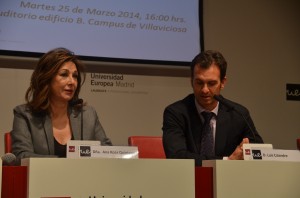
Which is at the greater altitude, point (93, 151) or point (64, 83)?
point (64, 83)

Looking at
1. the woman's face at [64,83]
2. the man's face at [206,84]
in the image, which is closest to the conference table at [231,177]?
the man's face at [206,84]

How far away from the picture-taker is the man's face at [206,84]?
9.86 ft

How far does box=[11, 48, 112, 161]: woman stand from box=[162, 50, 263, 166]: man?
487mm

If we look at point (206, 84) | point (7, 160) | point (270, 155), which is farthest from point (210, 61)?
point (7, 160)

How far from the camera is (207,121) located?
3.03 m

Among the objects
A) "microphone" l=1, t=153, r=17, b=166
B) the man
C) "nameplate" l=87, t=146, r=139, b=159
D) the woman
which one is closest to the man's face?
the man

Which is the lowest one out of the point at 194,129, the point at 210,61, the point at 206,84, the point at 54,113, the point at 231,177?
the point at 231,177

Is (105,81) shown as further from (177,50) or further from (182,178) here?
(182,178)

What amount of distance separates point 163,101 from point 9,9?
1482 millimetres

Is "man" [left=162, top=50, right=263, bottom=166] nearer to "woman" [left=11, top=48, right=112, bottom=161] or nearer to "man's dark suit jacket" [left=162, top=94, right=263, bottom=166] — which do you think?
"man's dark suit jacket" [left=162, top=94, right=263, bottom=166]

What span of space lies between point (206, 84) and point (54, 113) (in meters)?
0.89

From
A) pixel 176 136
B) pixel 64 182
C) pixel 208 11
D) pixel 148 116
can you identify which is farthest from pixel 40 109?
pixel 208 11

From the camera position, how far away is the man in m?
2.98

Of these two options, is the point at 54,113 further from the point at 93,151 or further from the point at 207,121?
the point at 93,151
